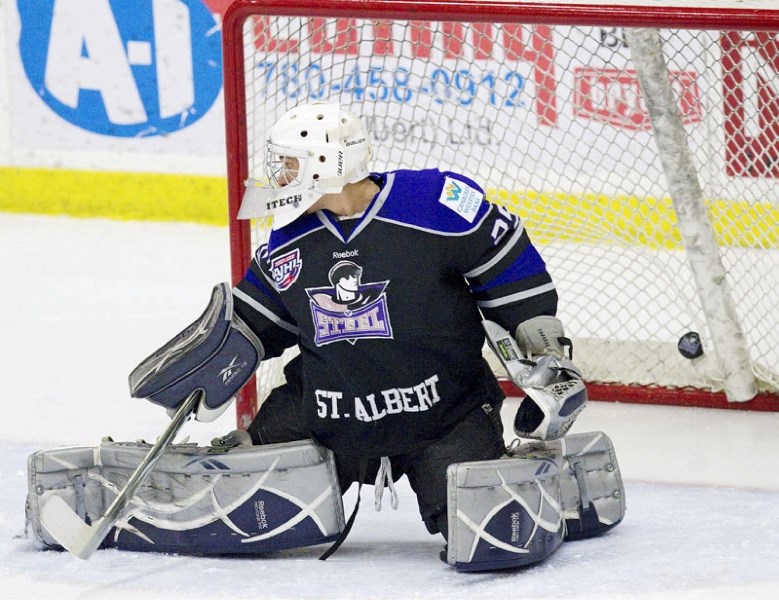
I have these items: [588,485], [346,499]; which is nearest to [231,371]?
[346,499]

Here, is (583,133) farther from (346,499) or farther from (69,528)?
(69,528)

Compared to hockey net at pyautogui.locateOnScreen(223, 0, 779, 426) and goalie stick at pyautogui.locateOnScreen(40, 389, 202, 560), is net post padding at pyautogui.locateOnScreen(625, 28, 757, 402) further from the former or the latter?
goalie stick at pyautogui.locateOnScreen(40, 389, 202, 560)

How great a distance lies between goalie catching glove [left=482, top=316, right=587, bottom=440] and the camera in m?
2.45

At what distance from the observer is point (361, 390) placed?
253 cm

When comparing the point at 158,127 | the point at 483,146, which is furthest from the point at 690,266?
the point at 158,127

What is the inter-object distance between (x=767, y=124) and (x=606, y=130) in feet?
1.73

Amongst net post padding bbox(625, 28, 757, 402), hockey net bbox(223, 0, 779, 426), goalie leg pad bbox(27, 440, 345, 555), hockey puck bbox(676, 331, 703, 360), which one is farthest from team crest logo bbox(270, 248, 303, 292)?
hockey puck bbox(676, 331, 703, 360)

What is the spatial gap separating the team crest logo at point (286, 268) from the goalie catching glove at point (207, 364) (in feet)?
0.35

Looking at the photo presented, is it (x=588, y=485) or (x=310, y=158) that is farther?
(x=588, y=485)

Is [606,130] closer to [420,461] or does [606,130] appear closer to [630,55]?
[630,55]

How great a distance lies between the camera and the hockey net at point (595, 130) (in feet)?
10.6

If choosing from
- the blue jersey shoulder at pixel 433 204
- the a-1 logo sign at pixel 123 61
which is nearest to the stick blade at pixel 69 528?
the blue jersey shoulder at pixel 433 204

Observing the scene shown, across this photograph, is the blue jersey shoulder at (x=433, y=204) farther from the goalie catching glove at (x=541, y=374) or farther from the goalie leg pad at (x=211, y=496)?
the goalie leg pad at (x=211, y=496)

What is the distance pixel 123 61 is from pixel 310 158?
10.9 feet
